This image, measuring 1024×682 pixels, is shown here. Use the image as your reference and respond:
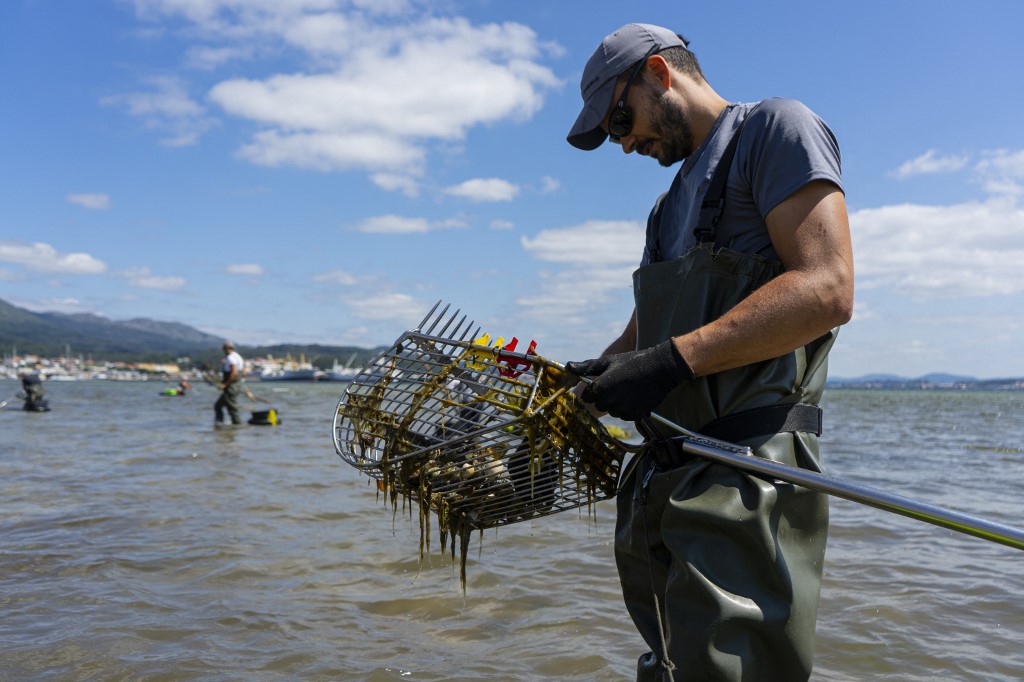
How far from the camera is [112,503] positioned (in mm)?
7449

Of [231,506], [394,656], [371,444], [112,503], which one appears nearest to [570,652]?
[394,656]

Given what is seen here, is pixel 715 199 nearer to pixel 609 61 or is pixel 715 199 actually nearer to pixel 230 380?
pixel 609 61

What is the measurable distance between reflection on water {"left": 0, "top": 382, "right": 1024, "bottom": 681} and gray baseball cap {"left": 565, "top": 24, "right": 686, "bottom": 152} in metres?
2.15

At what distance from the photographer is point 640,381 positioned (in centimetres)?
176

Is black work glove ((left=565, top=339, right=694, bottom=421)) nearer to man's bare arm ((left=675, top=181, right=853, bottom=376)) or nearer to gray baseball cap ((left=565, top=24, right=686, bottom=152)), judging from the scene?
man's bare arm ((left=675, top=181, right=853, bottom=376))

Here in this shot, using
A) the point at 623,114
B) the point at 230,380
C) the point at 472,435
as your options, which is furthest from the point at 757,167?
the point at 230,380

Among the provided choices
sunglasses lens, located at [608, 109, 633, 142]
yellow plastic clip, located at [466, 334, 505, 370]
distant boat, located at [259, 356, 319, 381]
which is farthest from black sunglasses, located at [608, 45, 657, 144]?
distant boat, located at [259, 356, 319, 381]

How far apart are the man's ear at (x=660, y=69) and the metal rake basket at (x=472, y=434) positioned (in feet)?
2.42

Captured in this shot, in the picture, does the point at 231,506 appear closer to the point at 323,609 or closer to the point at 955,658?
the point at 323,609

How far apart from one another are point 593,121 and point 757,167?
49 cm

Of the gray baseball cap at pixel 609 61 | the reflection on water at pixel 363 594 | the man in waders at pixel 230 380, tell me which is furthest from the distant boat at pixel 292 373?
the gray baseball cap at pixel 609 61

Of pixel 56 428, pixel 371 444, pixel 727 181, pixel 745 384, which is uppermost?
pixel 727 181

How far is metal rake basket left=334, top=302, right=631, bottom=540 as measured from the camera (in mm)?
1957

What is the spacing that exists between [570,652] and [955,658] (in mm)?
1815
